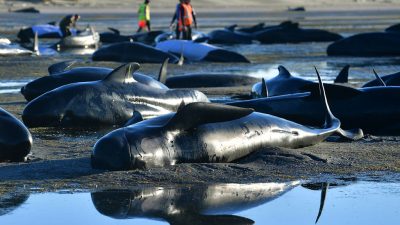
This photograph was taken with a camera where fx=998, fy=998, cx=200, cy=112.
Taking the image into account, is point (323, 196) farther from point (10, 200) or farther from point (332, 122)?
point (332, 122)

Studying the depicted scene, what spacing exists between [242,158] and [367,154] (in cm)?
111

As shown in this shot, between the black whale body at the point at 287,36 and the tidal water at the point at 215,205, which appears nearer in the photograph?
the tidal water at the point at 215,205

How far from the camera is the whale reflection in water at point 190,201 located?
566 centimetres

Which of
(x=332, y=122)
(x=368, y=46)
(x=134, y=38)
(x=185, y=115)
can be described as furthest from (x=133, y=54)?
(x=185, y=115)

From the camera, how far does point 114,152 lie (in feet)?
22.4

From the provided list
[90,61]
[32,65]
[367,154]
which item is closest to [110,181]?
[367,154]

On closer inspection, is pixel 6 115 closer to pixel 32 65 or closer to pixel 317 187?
pixel 317 187

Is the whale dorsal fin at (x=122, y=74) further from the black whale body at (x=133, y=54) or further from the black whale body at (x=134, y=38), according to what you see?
the black whale body at (x=134, y=38)

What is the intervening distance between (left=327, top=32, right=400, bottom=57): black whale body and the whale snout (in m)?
16.7

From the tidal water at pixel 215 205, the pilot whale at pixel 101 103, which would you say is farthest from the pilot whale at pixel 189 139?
the pilot whale at pixel 101 103

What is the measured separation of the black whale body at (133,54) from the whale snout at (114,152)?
13.3 metres

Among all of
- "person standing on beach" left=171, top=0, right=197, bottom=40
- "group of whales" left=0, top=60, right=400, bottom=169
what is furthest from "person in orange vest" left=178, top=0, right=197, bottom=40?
"group of whales" left=0, top=60, right=400, bottom=169

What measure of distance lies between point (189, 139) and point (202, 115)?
0.32 meters

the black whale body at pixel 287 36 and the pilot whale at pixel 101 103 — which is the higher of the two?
the pilot whale at pixel 101 103
